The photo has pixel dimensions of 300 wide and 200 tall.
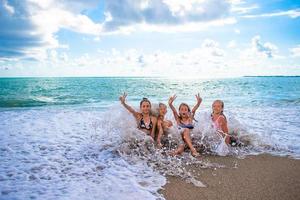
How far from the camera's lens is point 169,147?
7.43 meters

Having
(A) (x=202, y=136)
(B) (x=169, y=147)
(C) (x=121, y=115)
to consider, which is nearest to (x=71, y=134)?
(C) (x=121, y=115)

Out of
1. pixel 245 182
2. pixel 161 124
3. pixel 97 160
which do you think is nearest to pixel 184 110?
pixel 161 124

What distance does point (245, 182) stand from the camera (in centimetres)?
498

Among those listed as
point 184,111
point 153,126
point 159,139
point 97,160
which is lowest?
point 97,160

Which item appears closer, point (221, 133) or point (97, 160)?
point (97, 160)

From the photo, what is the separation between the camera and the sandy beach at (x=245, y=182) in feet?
14.6

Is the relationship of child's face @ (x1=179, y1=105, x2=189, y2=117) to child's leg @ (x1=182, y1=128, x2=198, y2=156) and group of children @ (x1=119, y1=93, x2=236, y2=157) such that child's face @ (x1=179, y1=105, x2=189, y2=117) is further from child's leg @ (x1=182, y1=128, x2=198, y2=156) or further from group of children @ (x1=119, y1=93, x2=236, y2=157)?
child's leg @ (x1=182, y1=128, x2=198, y2=156)

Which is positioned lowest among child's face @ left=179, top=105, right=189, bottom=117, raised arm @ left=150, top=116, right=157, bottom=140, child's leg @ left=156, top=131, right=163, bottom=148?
child's leg @ left=156, top=131, right=163, bottom=148

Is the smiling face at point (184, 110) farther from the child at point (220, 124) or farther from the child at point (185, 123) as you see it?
the child at point (220, 124)

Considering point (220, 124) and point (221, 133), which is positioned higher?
point (220, 124)

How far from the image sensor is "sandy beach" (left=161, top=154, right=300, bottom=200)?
14.6ft

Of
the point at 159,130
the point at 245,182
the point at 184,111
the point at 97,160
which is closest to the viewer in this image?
the point at 245,182

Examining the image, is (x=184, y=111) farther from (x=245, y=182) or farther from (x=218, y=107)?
(x=245, y=182)

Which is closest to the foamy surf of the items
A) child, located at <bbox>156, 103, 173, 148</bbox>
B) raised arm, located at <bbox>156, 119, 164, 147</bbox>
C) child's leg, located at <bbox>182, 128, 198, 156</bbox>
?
child's leg, located at <bbox>182, 128, 198, 156</bbox>
